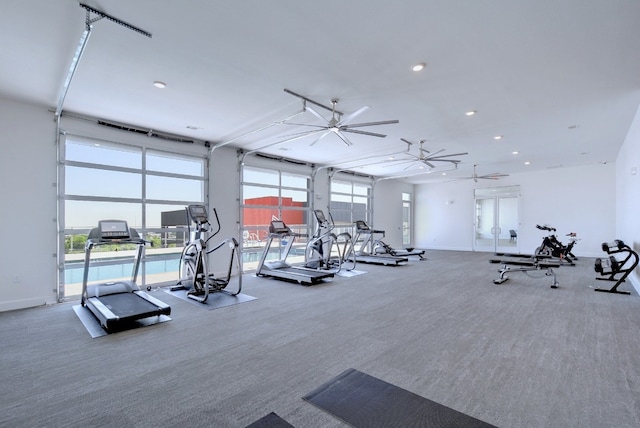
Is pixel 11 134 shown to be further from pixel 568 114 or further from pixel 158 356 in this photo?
pixel 568 114

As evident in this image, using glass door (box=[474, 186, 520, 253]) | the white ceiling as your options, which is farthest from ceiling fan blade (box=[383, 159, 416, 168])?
glass door (box=[474, 186, 520, 253])

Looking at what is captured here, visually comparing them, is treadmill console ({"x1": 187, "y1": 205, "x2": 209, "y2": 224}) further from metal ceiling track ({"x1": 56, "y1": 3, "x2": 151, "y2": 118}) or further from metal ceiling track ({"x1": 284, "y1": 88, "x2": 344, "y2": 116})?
metal ceiling track ({"x1": 284, "y1": 88, "x2": 344, "y2": 116})

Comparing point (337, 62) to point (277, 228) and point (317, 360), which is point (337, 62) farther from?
point (277, 228)

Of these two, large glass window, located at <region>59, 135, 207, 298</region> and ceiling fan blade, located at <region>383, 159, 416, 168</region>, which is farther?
ceiling fan blade, located at <region>383, 159, 416, 168</region>

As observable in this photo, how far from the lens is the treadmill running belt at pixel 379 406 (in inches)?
81.0

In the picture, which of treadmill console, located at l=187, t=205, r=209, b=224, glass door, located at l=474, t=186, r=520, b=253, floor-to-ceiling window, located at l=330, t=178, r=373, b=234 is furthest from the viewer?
glass door, located at l=474, t=186, r=520, b=253

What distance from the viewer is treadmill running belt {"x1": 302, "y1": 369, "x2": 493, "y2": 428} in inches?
81.0

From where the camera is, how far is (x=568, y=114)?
5.54 m

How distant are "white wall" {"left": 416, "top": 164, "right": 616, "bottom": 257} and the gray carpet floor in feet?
23.6

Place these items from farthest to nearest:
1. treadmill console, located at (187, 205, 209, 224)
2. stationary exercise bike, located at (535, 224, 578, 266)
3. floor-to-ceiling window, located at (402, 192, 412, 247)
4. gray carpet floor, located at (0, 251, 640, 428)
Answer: floor-to-ceiling window, located at (402, 192, 412, 247) < stationary exercise bike, located at (535, 224, 578, 266) < treadmill console, located at (187, 205, 209, 224) < gray carpet floor, located at (0, 251, 640, 428)

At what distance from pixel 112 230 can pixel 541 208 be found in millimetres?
13513

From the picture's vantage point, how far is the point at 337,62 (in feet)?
12.2

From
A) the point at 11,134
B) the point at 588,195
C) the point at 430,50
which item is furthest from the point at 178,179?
the point at 588,195

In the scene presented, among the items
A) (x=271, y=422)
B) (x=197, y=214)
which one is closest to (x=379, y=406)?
(x=271, y=422)
